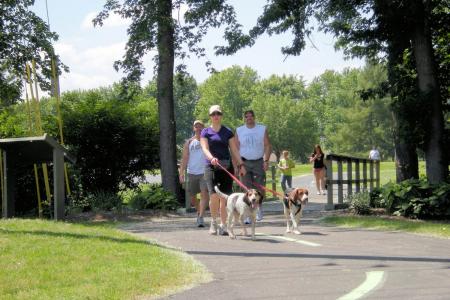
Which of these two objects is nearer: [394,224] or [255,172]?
[394,224]

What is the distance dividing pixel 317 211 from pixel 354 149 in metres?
77.3

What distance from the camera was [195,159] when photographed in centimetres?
1208

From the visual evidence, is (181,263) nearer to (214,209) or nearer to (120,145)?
(214,209)

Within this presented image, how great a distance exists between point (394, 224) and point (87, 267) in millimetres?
6192

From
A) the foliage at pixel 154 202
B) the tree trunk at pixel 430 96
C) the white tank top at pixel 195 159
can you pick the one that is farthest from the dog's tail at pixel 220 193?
the foliage at pixel 154 202

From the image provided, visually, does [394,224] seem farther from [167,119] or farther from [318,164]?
[318,164]

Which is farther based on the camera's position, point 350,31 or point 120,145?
point 120,145

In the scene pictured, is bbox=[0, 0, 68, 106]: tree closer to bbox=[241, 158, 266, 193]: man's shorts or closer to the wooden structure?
the wooden structure

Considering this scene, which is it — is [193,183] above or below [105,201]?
above

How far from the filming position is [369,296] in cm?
561

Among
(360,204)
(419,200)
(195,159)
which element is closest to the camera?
(195,159)

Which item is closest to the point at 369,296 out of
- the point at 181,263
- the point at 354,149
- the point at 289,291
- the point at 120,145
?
the point at 289,291

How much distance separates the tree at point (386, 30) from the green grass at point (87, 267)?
7410 millimetres

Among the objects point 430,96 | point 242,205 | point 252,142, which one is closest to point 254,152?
point 252,142
